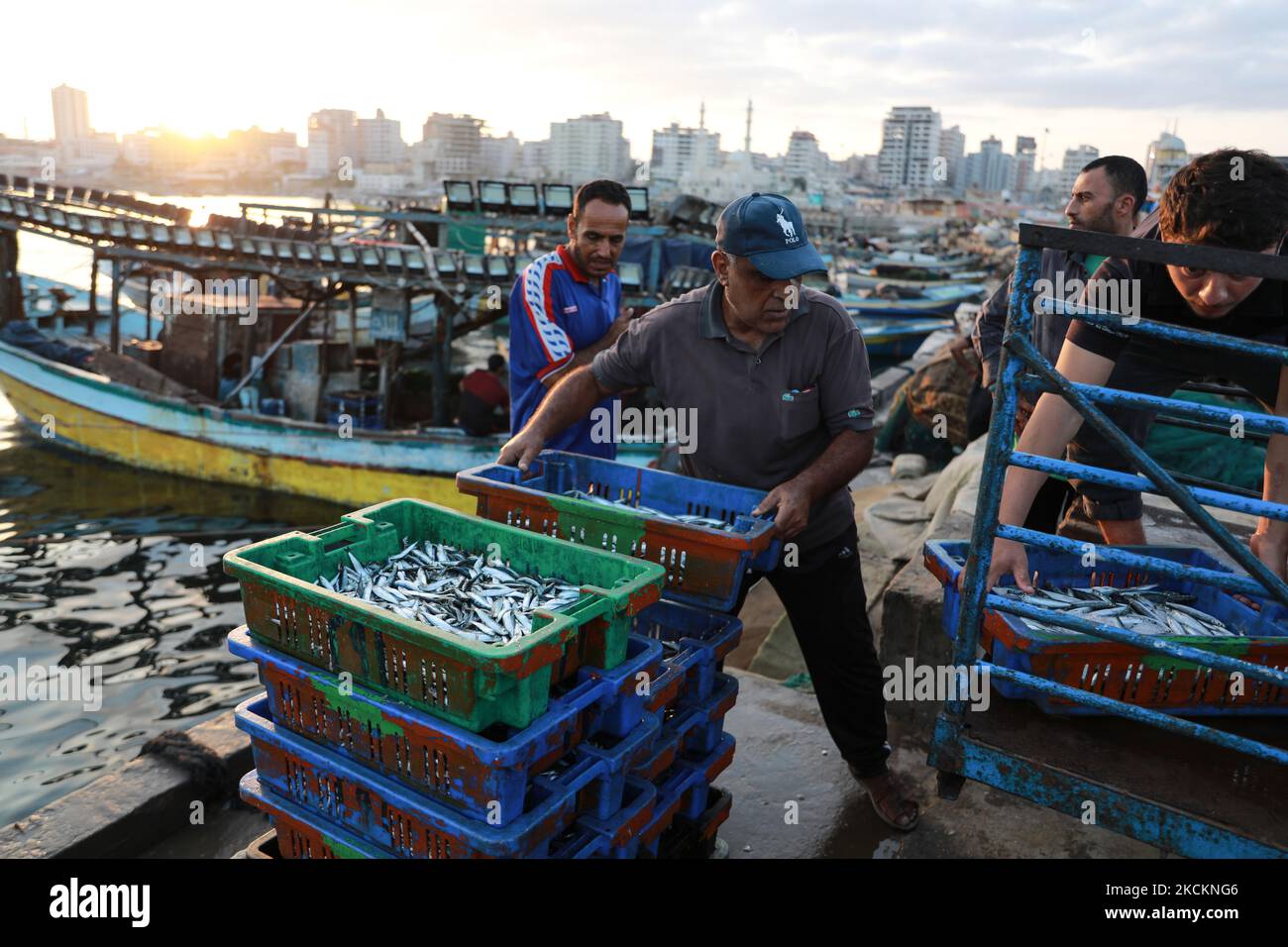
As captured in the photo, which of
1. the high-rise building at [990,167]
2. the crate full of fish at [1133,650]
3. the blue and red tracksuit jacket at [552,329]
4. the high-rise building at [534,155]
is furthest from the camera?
the high-rise building at [990,167]

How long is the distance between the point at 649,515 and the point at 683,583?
0.27 meters

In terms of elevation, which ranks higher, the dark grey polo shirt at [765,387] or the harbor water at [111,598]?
the dark grey polo shirt at [765,387]

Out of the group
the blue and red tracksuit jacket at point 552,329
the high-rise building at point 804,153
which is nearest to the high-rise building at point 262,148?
the high-rise building at point 804,153

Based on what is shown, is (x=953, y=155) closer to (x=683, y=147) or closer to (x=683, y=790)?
(x=683, y=147)

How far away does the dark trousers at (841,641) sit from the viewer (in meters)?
3.58

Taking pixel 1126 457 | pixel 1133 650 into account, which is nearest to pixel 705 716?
pixel 1133 650

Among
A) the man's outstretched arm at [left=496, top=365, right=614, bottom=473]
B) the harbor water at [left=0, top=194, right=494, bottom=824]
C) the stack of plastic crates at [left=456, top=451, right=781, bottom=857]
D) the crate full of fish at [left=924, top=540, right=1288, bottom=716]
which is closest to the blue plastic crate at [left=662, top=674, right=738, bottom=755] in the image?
the stack of plastic crates at [left=456, top=451, right=781, bottom=857]

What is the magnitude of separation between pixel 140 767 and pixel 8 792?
371 centimetres

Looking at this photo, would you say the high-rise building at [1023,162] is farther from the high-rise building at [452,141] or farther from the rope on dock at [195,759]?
the rope on dock at [195,759]

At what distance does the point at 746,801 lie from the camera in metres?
3.98

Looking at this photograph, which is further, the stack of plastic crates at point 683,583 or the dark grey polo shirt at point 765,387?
the dark grey polo shirt at point 765,387

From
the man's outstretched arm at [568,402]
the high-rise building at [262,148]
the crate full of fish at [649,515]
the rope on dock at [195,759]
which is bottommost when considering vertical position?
the rope on dock at [195,759]

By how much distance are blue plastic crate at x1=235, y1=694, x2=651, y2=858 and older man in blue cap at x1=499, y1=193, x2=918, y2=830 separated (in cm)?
116

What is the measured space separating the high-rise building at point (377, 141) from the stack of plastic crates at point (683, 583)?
151m
